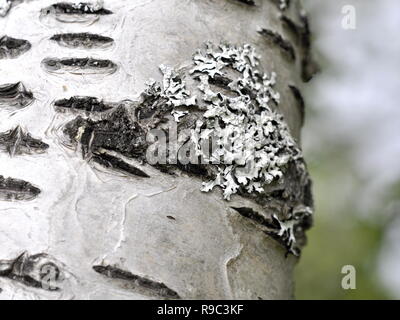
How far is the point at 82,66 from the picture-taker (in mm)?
865

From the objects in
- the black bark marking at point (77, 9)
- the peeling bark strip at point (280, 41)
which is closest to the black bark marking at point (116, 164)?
the black bark marking at point (77, 9)

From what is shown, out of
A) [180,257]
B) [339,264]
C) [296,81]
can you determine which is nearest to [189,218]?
[180,257]

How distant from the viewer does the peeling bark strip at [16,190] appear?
30.5 inches

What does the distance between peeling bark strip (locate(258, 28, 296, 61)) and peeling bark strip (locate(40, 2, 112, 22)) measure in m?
0.26

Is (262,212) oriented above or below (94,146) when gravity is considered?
below

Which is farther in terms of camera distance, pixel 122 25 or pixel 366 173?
pixel 366 173

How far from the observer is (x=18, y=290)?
0.71 m

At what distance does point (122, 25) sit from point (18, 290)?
398 mm

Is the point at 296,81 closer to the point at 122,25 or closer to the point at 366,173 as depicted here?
the point at 122,25

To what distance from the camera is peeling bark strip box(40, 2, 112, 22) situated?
2.96ft

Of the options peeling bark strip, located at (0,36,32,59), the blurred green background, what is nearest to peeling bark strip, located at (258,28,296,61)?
peeling bark strip, located at (0,36,32,59)

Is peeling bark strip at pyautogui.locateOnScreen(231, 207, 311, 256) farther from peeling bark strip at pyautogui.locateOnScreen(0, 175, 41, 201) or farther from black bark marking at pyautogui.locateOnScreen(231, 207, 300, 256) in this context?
peeling bark strip at pyautogui.locateOnScreen(0, 175, 41, 201)

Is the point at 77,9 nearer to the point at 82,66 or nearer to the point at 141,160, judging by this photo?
the point at 82,66

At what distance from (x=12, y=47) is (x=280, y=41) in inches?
16.5
